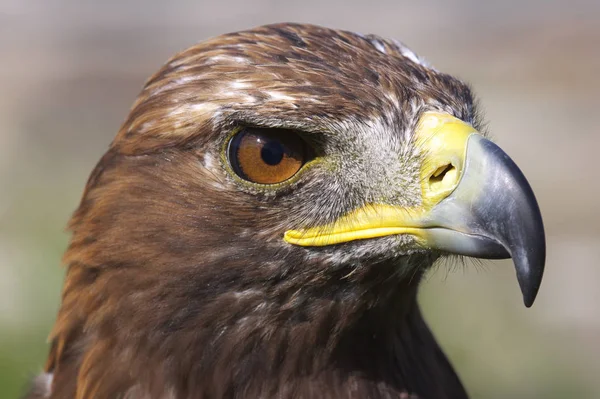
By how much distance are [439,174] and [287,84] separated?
0.51 metres

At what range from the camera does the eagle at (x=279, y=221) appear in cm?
288

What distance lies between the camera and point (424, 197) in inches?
113

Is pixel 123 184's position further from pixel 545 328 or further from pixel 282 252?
pixel 545 328

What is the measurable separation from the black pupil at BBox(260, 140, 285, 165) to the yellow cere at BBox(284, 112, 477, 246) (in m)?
0.22

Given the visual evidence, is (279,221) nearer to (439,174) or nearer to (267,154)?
(267,154)

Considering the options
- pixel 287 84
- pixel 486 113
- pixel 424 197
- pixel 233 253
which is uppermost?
pixel 486 113

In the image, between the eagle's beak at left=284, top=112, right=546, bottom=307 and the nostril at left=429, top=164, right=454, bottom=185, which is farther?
the nostril at left=429, top=164, right=454, bottom=185

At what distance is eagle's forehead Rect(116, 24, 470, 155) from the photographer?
2891mm

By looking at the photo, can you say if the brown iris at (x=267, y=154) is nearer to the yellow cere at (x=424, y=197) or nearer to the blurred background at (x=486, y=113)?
the yellow cere at (x=424, y=197)

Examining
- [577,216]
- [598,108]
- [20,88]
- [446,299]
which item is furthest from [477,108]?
[20,88]

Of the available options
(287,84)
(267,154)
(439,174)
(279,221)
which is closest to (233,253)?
(279,221)

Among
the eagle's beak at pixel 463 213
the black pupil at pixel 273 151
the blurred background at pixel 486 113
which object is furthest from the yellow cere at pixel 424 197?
the blurred background at pixel 486 113

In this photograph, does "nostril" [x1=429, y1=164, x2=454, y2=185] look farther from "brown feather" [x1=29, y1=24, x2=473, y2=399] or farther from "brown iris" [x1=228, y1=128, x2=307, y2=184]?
"brown iris" [x1=228, y1=128, x2=307, y2=184]

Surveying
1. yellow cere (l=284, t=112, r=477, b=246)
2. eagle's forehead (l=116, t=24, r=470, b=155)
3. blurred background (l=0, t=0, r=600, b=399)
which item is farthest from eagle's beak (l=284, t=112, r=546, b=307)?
blurred background (l=0, t=0, r=600, b=399)
